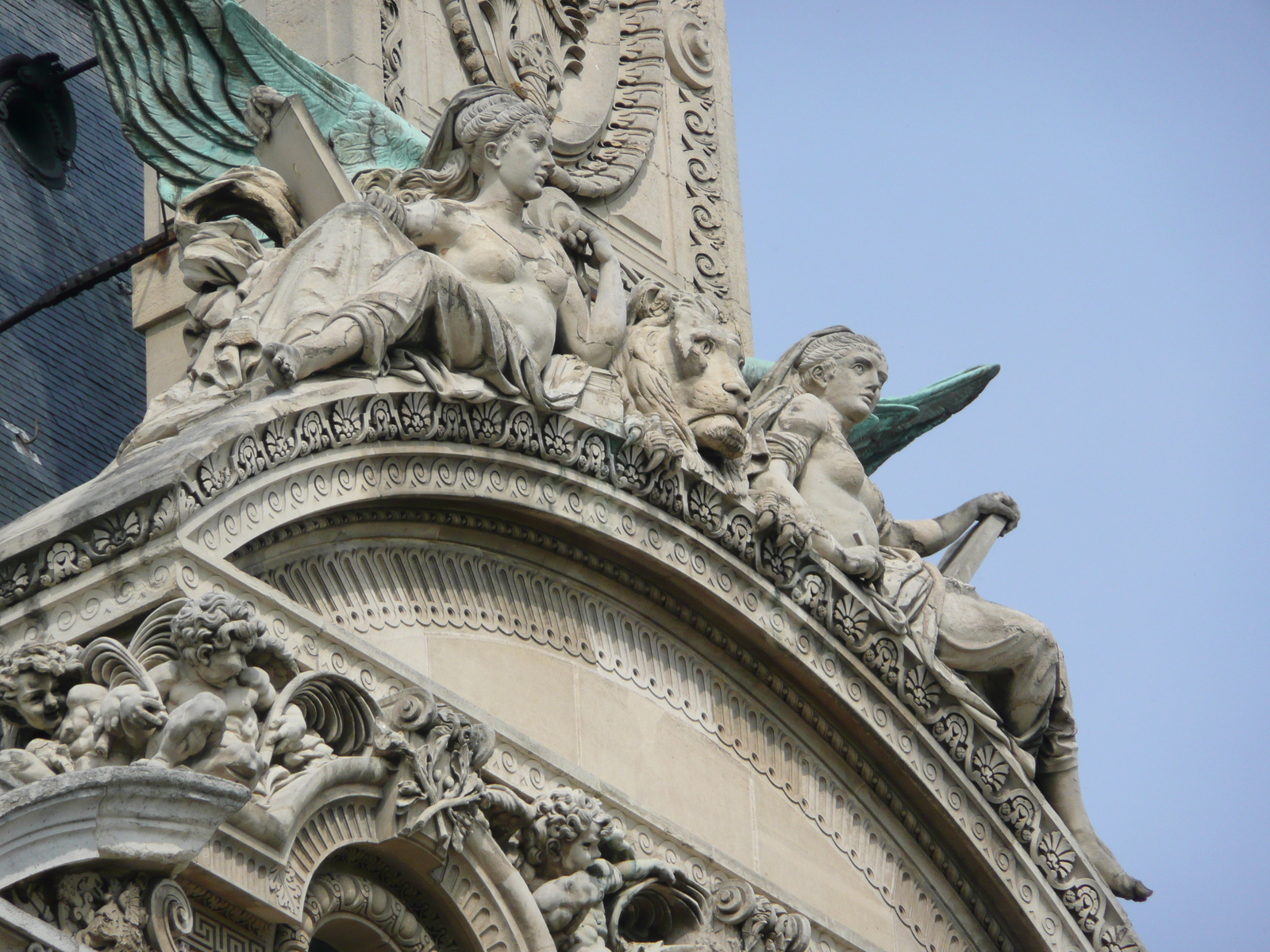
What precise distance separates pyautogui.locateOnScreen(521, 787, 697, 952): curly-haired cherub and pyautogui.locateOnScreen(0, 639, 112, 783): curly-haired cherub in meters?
2.23

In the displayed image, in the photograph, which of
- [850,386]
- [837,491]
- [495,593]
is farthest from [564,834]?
[850,386]

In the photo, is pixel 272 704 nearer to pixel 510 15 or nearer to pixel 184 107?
pixel 184 107

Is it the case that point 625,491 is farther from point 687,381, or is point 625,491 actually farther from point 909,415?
point 909,415

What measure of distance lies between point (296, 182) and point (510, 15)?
280cm

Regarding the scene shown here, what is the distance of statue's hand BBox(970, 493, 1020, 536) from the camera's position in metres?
14.9

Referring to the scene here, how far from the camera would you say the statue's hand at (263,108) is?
12602mm

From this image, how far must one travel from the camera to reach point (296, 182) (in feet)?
41.0

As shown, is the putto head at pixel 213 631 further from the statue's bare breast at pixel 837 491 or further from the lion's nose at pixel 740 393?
the statue's bare breast at pixel 837 491

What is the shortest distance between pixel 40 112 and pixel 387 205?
13.7 feet

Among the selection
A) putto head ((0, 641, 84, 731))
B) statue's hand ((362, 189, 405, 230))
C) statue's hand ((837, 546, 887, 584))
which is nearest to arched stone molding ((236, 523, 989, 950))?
statue's hand ((837, 546, 887, 584))

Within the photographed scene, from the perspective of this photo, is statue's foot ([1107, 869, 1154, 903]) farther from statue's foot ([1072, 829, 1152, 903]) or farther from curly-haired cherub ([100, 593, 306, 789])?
curly-haired cherub ([100, 593, 306, 789])

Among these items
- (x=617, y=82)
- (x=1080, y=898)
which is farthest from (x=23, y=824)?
(x=617, y=82)

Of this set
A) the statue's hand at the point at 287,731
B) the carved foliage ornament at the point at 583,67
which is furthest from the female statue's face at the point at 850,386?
the statue's hand at the point at 287,731

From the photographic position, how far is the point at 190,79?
13156 millimetres
